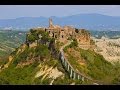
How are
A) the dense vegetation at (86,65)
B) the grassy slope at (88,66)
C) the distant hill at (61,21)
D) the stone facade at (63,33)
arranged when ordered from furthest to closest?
the stone facade at (63,33) < the dense vegetation at (86,65) < the grassy slope at (88,66) < the distant hill at (61,21)

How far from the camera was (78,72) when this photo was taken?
12.4m

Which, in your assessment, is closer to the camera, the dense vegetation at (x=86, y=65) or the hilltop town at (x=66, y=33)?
the dense vegetation at (x=86, y=65)

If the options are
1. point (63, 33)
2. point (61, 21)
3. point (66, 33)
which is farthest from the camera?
point (66, 33)

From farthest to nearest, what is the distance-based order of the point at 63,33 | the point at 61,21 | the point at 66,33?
the point at 66,33 → the point at 63,33 → the point at 61,21

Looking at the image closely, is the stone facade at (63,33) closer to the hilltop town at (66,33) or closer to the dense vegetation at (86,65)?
the hilltop town at (66,33)

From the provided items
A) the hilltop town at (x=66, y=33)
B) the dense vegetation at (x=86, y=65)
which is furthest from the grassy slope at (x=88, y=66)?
the hilltop town at (x=66, y=33)

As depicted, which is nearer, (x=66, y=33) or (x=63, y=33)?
(x=63, y=33)

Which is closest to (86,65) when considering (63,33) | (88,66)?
(88,66)

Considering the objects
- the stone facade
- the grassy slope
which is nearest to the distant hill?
the stone facade

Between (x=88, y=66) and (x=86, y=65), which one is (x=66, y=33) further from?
(x=88, y=66)
